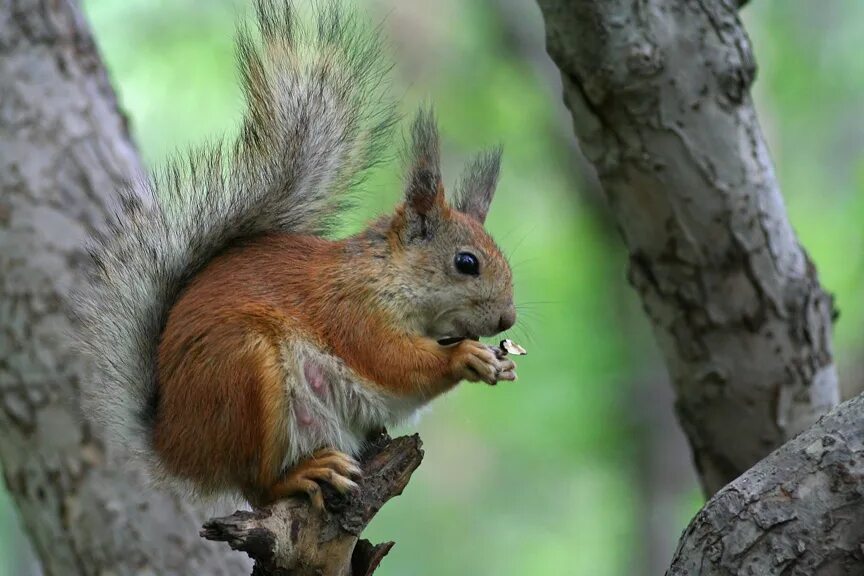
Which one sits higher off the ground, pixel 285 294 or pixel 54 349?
pixel 54 349

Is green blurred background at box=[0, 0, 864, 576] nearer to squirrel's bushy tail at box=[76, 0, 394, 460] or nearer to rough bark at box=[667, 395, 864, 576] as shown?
squirrel's bushy tail at box=[76, 0, 394, 460]

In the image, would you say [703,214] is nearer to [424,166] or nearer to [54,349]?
[424,166]

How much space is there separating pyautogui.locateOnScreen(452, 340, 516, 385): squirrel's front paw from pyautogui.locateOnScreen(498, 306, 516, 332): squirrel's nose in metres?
0.14

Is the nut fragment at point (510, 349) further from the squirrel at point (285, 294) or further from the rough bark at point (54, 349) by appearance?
the rough bark at point (54, 349)

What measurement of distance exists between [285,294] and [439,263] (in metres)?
0.34

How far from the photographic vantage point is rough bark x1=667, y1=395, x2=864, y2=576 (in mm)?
1567

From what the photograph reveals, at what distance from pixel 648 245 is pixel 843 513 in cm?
118

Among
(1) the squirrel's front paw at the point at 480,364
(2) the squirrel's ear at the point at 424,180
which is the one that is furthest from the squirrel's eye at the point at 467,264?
(1) the squirrel's front paw at the point at 480,364

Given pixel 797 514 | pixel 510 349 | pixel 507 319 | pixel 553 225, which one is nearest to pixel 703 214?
pixel 507 319

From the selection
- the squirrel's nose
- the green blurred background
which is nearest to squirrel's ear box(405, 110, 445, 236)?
the squirrel's nose

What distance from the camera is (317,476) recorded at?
1.83m

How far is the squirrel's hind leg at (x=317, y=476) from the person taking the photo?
1818mm

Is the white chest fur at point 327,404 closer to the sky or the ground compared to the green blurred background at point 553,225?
closer to the ground

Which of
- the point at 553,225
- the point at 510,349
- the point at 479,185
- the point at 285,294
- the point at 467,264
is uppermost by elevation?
the point at 553,225
